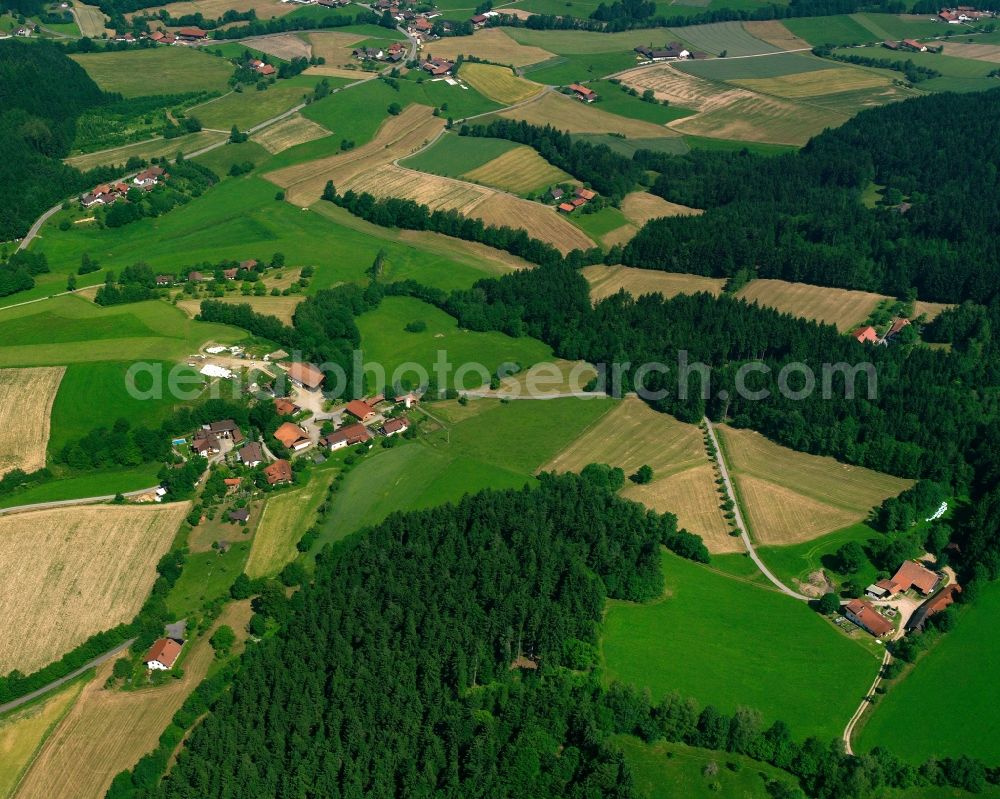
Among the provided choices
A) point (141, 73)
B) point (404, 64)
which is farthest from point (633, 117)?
point (141, 73)

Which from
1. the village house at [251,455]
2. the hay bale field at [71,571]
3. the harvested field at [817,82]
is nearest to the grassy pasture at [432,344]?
the village house at [251,455]

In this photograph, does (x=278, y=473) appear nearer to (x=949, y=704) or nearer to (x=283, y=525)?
(x=283, y=525)

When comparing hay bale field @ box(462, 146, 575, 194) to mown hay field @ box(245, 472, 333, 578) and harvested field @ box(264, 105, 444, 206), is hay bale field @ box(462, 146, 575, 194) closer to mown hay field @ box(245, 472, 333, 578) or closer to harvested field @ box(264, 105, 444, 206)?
harvested field @ box(264, 105, 444, 206)

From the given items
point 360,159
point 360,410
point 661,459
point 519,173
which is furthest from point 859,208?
point 360,410

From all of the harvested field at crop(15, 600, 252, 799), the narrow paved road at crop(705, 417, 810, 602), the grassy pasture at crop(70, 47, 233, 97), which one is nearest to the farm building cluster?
the grassy pasture at crop(70, 47, 233, 97)

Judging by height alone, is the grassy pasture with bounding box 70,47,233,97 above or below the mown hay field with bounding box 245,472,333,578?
above

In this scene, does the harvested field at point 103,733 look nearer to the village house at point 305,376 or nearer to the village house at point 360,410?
the village house at point 360,410
